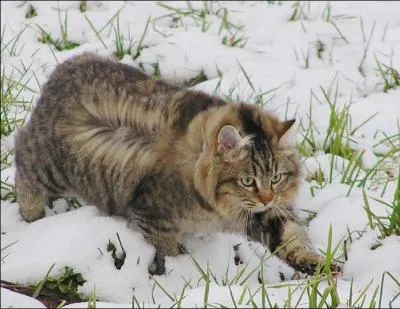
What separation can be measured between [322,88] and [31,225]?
168 cm

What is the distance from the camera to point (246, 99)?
4234mm

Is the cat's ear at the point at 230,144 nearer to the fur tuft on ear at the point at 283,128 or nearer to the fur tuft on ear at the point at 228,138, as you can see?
the fur tuft on ear at the point at 228,138

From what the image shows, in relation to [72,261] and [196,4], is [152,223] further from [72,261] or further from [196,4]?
[196,4]

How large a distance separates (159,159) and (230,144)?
35cm

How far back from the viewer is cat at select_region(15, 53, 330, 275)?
3.16m

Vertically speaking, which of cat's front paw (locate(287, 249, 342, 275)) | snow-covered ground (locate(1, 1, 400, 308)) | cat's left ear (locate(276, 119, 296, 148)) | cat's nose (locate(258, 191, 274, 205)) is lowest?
cat's front paw (locate(287, 249, 342, 275))

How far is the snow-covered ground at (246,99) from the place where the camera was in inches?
120

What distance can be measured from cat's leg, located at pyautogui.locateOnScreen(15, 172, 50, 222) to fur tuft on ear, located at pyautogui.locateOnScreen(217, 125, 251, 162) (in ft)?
3.04

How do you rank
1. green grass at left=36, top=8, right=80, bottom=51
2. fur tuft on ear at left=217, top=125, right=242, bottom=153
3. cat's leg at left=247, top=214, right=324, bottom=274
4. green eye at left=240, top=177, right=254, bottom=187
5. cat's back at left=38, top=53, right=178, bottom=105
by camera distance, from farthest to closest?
green grass at left=36, top=8, right=80, bottom=51 → cat's back at left=38, top=53, right=178, bottom=105 → cat's leg at left=247, top=214, right=324, bottom=274 → green eye at left=240, top=177, right=254, bottom=187 → fur tuft on ear at left=217, top=125, right=242, bottom=153

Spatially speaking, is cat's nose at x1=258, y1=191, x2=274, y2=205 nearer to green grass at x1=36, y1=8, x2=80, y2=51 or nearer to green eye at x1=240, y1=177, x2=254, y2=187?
green eye at x1=240, y1=177, x2=254, y2=187

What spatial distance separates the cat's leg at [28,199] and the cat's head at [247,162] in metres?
0.80

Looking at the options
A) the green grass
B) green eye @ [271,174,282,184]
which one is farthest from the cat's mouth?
the green grass

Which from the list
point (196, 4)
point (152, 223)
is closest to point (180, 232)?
point (152, 223)

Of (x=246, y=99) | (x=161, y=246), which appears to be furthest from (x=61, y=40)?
(x=161, y=246)
